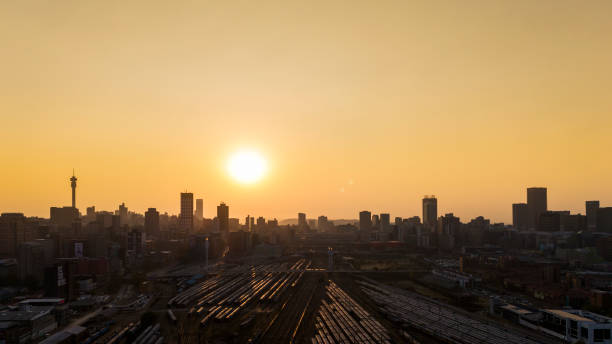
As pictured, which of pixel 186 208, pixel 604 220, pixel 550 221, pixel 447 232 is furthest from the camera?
pixel 186 208

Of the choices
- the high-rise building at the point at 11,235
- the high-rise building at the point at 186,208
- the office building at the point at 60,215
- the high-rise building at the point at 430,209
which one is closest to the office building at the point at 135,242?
the high-rise building at the point at 11,235

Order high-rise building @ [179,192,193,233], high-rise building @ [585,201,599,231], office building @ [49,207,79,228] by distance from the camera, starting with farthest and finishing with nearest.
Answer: high-rise building @ [585,201,599,231] < high-rise building @ [179,192,193,233] < office building @ [49,207,79,228]

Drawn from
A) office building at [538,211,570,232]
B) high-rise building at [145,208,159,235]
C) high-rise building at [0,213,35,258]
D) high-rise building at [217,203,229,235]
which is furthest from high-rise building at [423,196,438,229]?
high-rise building at [0,213,35,258]

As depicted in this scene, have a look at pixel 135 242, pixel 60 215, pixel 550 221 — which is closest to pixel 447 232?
pixel 550 221

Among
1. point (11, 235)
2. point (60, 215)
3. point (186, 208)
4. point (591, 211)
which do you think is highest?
point (186, 208)

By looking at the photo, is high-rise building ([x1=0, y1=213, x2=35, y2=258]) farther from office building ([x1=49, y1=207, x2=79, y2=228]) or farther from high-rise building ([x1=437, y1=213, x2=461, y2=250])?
high-rise building ([x1=437, y1=213, x2=461, y2=250])

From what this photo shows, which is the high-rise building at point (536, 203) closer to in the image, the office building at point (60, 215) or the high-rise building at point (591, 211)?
the high-rise building at point (591, 211)

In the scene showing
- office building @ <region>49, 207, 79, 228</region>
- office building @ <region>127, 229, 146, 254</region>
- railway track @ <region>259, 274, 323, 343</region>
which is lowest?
railway track @ <region>259, 274, 323, 343</region>

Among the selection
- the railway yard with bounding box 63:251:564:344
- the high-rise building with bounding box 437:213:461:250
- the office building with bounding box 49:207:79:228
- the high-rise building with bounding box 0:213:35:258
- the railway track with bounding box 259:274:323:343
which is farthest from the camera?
the office building with bounding box 49:207:79:228

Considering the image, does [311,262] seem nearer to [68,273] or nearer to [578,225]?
[68,273]

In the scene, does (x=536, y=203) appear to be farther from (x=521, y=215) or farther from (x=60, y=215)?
(x=60, y=215)

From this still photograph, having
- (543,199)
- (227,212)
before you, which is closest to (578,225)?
(543,199)
